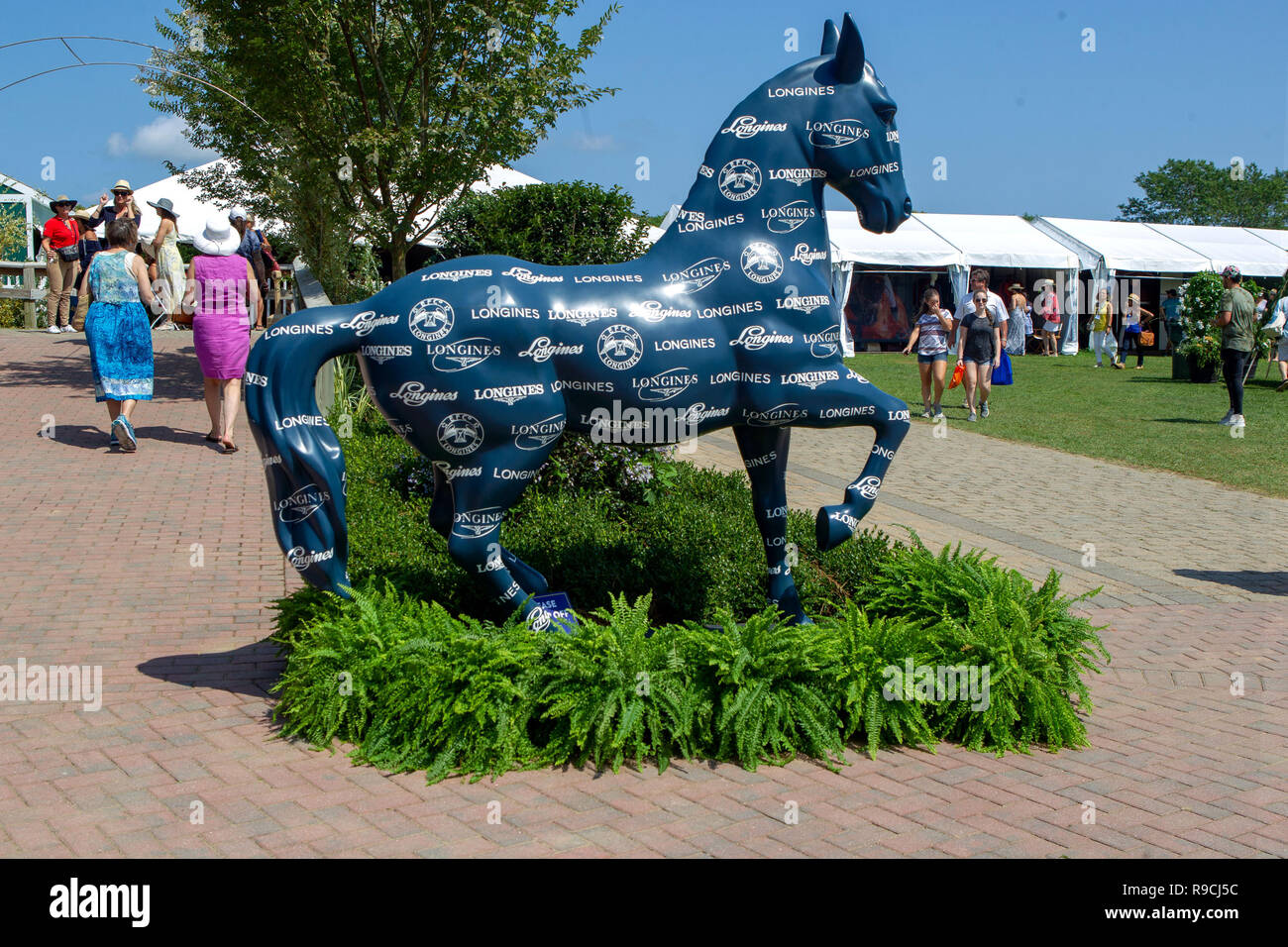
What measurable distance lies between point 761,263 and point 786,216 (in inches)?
10.0

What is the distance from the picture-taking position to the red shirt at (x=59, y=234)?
17.8 meters

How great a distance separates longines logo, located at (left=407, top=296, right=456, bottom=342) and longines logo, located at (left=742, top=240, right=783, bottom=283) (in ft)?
4.18

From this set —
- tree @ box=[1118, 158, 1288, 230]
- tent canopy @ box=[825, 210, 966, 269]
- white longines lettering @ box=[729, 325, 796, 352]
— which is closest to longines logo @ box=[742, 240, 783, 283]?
white longines lettering @ box=[729, 325, 796, 352]

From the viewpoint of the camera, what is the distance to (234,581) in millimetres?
6742

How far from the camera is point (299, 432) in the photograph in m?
4.28

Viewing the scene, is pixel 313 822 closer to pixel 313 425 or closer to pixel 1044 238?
pixel 313 425

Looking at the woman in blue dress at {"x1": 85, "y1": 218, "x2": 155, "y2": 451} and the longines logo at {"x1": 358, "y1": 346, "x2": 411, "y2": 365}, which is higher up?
the woman in blue dress at {"x1": 85, "y1": 218, "x2": 155, "y2": 451}

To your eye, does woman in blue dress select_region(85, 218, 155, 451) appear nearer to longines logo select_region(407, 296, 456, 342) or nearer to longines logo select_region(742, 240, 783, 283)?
longines logo select_region(407, 296, 456, 342)

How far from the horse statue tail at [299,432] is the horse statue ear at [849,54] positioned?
2.31m

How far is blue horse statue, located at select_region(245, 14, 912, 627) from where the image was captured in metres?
4.34

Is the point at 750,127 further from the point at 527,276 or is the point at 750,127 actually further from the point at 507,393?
the point at 507,393

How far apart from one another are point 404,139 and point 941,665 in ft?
31.6

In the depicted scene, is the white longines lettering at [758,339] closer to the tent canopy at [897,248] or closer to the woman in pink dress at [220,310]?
the woman in pink dress at [220,310]

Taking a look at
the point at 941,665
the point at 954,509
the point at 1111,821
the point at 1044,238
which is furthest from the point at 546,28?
the point at 1044,238
